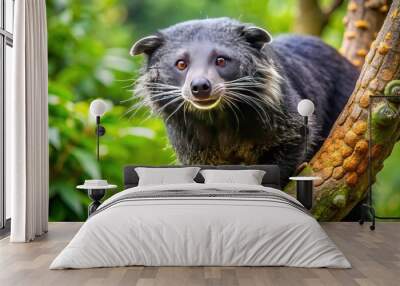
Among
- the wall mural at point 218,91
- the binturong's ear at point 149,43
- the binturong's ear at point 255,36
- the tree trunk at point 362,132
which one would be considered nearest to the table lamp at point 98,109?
the wall mural at point 218,91

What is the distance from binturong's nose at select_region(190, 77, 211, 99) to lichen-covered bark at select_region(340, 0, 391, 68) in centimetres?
142

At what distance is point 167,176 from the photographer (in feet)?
14.3

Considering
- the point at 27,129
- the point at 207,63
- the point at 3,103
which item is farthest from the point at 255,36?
the point at 3,103

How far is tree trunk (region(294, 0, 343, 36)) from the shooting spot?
17.3ft

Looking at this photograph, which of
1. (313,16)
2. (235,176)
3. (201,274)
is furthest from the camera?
(313,16)

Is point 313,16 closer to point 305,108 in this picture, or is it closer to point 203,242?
point 305,108

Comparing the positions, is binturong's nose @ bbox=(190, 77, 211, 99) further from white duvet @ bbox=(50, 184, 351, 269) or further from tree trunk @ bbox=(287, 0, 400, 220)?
white duvet @ bbox=(50, 184, 351, 269)

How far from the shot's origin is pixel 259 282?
286 cm

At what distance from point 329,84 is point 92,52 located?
6.89 ft

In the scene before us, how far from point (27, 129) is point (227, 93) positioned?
1410 millimetres

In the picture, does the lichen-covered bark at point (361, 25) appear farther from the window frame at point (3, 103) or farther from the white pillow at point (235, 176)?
the window frame at point (3, 103)

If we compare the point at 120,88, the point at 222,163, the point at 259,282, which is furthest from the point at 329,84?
the point at 259,282

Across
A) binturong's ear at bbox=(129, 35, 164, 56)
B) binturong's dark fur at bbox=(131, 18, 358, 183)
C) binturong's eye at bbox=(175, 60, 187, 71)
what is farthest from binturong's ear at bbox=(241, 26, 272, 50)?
binturong's ear at bbox=(129, 35, 164, 56)

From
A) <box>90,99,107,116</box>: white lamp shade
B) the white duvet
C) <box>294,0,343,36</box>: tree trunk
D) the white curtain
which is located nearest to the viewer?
the white duvet
